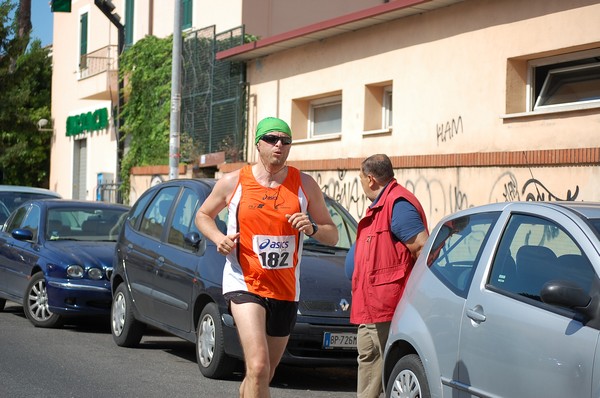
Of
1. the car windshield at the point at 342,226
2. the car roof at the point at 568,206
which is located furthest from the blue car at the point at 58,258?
the car roof at the point at 568,206

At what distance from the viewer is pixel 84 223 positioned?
13766 millimetres

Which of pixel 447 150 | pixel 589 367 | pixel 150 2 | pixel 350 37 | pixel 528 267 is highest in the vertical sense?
pixel 150 2

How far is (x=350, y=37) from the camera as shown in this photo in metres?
18.1

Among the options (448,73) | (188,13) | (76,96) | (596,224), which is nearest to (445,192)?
(448,73)

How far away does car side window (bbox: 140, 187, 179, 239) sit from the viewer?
35.2 ft

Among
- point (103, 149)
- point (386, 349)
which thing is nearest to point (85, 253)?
point (386, 349)

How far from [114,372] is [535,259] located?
490 centimetres

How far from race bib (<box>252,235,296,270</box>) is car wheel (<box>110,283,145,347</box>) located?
202 inches

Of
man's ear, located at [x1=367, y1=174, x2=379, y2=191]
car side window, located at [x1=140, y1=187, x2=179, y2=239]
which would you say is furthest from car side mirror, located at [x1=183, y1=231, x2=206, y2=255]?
man's ear, located at [x1=367, y1=174, x2=379, y2=191]

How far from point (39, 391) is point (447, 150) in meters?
8.47

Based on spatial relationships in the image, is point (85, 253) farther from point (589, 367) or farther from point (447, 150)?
point (589, 367)

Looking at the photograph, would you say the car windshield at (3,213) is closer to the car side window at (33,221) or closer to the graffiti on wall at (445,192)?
the car side window at (33,221)

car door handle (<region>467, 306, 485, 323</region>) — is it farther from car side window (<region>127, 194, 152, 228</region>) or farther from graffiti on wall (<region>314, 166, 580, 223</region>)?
graffiti on wall (<region>314, 166, 580, 223</region>)

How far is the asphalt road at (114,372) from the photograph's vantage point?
854cm
